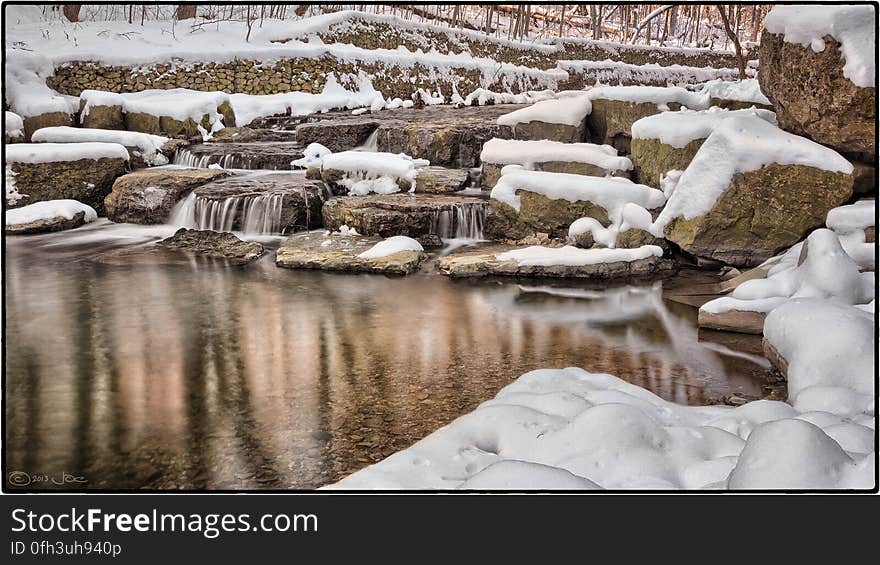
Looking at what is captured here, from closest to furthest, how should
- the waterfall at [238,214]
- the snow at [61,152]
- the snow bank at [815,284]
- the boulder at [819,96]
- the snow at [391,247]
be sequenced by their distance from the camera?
the snow bank at [815,284]
the boulder at [819,96]
the snow at [391,247]
the waterfall at [238,214]
the snow at [61,152]

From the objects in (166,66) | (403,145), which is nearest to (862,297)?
(403,145)

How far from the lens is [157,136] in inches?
423

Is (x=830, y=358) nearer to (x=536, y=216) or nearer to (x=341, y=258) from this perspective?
(x=341, y=258)

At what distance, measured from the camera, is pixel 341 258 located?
6082mm

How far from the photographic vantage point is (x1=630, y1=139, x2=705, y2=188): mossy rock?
654 centimetres

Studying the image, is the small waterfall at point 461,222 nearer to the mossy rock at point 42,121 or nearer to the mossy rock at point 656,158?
the mossy rock at point 656,158

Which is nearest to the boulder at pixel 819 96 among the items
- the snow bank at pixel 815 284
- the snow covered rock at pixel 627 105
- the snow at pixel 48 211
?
the snow bank at pixel 815 284

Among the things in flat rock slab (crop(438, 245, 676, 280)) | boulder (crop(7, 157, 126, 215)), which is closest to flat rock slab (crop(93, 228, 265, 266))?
flat rock slab (crop(438, 245, 676, 280))

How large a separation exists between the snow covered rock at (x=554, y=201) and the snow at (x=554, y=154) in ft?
1.79

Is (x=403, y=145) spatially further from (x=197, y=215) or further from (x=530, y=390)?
(x=530, y=390)

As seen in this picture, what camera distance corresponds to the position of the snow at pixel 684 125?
20.8 feet

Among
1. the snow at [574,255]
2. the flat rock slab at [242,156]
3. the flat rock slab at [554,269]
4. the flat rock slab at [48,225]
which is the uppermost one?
the flat rock slab at [242,156]

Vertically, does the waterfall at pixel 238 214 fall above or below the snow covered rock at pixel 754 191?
below
